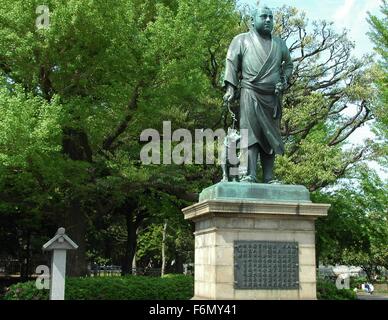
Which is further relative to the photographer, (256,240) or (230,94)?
(230,94)

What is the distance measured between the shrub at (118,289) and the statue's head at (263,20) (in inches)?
377

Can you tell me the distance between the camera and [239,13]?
2048 cm

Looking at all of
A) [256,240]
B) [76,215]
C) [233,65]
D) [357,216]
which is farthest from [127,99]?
[357,216]

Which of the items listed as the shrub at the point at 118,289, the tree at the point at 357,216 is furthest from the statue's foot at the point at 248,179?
the tree at the point at 357,216

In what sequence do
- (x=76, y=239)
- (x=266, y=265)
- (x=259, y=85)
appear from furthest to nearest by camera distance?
(x=76, y=239) < (x=259, y=85) < (x=266, y=265)

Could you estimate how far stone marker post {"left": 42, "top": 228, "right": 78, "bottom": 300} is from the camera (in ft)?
41.1

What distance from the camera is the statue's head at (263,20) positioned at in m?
8.51

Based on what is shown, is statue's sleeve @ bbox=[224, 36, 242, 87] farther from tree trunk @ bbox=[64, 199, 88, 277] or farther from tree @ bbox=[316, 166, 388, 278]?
tree @ bbox=[316, 166, 388, 278]

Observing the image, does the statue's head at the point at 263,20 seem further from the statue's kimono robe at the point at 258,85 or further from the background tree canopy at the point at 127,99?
the background tree canopy at the point at 127,99

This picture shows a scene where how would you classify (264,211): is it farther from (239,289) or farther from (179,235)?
(179,235)

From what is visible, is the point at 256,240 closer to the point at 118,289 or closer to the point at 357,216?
the point at 118,289

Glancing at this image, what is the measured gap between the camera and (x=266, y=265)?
7.63m

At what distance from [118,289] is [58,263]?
3.10m

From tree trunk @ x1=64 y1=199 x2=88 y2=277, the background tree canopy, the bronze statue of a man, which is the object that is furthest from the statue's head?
tree trunk @ x1=64 y1=199 x2=88 y2=277
